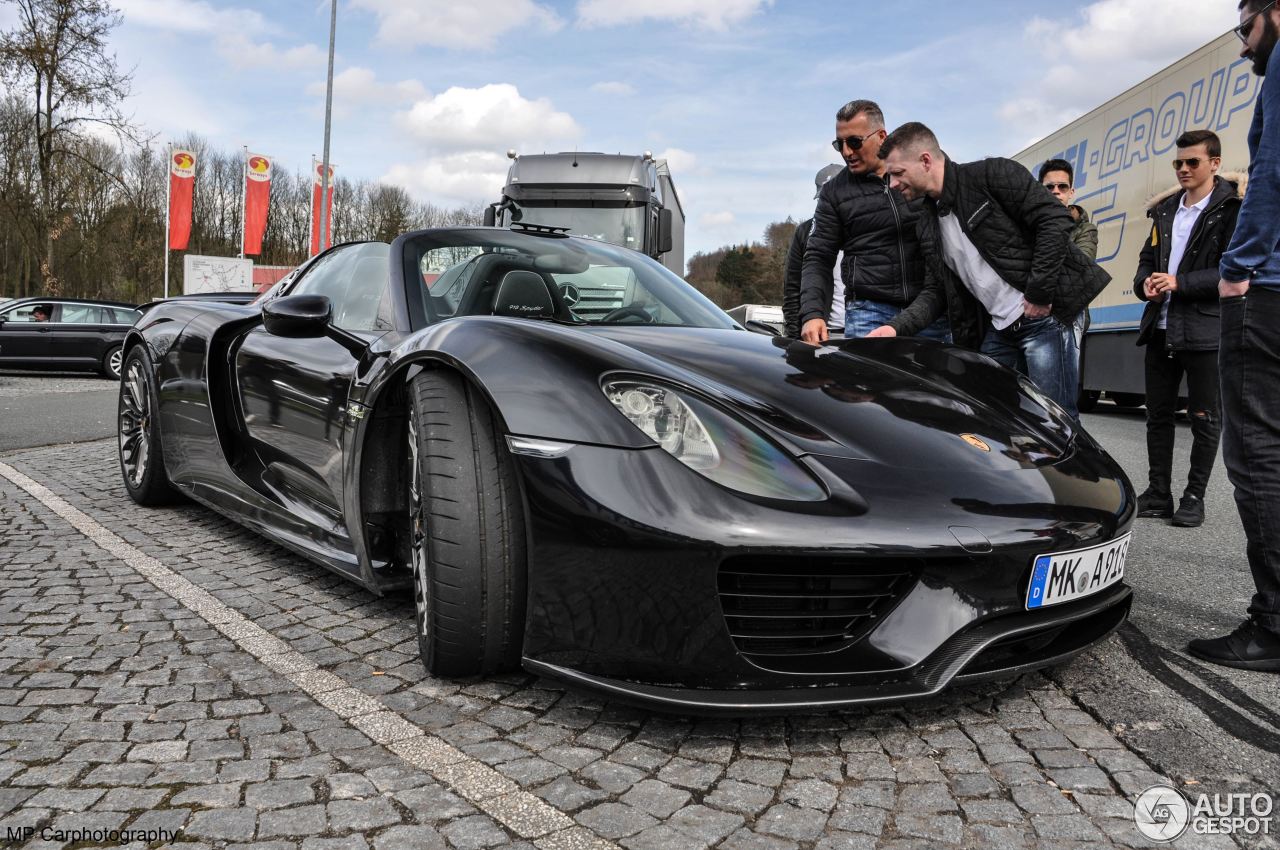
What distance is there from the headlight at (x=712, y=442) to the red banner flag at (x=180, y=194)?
28.6 meters

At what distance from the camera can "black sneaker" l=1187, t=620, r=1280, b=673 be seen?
242cm

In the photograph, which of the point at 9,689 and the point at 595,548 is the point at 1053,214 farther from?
the point at 9,689

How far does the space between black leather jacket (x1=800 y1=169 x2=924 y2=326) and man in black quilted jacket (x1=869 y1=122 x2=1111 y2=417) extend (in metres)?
0.32

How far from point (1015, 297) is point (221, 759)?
3243 mm

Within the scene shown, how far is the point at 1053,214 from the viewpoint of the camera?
143 inches

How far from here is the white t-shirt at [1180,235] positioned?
458 centimetres

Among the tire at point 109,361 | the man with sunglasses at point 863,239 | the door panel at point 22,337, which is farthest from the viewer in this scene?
the tire at point 109,361

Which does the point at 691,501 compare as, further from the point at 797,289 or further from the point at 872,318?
the point at 797,289

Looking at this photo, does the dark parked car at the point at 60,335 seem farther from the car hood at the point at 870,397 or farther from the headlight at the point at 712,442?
the headlight at the point at 712,442

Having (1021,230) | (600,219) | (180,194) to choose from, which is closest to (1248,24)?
(1021,230)

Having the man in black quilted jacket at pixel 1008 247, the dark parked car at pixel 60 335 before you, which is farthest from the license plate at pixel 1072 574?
the dark parked car at pixel 60 335

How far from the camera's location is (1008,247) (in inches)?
147

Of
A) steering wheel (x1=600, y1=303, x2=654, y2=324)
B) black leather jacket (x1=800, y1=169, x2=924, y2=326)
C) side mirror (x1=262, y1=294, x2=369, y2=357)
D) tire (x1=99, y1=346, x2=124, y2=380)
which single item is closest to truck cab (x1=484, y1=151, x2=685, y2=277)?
black leather jacket (x1=800, y1=169, x2=924, y2=326)

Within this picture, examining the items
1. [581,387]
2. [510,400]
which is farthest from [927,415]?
[510,400]
